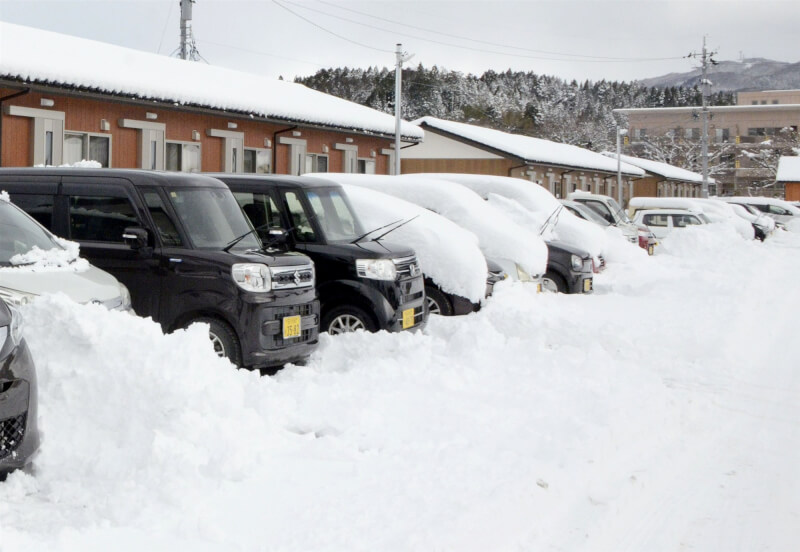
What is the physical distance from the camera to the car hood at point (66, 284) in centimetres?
641

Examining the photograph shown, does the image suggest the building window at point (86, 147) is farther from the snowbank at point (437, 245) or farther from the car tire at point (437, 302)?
the car tire at point (437, 302)

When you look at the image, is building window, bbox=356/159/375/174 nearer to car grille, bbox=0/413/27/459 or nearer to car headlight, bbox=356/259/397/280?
car headlight, bbox=356/259/397/280

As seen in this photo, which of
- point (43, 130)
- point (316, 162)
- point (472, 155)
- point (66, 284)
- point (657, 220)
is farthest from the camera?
point (472, 155)

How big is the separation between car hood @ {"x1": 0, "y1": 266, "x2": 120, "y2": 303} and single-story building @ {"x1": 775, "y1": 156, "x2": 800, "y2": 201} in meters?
73.2

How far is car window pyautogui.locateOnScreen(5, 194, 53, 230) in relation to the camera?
8312mm

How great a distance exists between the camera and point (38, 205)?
330 inches

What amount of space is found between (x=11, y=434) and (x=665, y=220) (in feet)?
80.1

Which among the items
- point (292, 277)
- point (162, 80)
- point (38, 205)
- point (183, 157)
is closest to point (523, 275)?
point (292, 277)

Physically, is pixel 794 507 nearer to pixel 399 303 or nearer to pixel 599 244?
pixel 399 303

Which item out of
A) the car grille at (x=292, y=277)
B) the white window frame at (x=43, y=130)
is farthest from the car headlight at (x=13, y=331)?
the white window frame at (x=43, y=130)

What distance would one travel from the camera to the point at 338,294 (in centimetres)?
928

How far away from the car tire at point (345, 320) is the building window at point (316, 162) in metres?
15.5

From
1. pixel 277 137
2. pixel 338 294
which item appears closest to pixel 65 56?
pixel 277 137

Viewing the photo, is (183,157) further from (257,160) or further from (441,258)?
(441,258)
